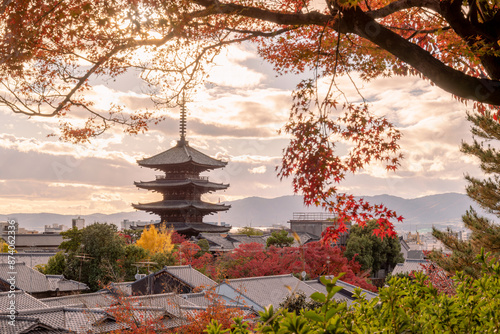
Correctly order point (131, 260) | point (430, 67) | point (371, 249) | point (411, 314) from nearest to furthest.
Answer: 1. point (411, 314)
2. point (430, 67)
3. point (131, 260)
4. point (371, 249)

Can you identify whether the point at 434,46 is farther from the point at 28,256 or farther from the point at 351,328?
the point at 28,256

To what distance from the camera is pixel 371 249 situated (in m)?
33.0

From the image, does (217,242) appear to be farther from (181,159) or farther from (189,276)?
(189,276)

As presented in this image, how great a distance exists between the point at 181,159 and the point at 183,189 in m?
2.62

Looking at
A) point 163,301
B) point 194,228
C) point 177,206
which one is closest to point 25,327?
point 163,301

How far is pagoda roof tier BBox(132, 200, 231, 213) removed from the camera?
1578 inches

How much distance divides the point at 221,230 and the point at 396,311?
40909 mm

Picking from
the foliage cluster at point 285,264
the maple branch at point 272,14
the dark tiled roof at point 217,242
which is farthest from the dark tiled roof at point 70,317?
the dark tiled roof at point 217,242

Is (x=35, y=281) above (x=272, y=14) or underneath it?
underneath

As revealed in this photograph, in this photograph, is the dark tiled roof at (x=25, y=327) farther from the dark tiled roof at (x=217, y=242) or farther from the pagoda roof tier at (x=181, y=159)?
the pagoda roof tier at (x=181, y=159)

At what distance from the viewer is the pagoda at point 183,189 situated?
40.5m

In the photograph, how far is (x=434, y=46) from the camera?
6047mm

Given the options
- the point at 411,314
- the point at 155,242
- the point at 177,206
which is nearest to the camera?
the point at 411,314

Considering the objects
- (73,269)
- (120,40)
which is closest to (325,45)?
(120,40)
